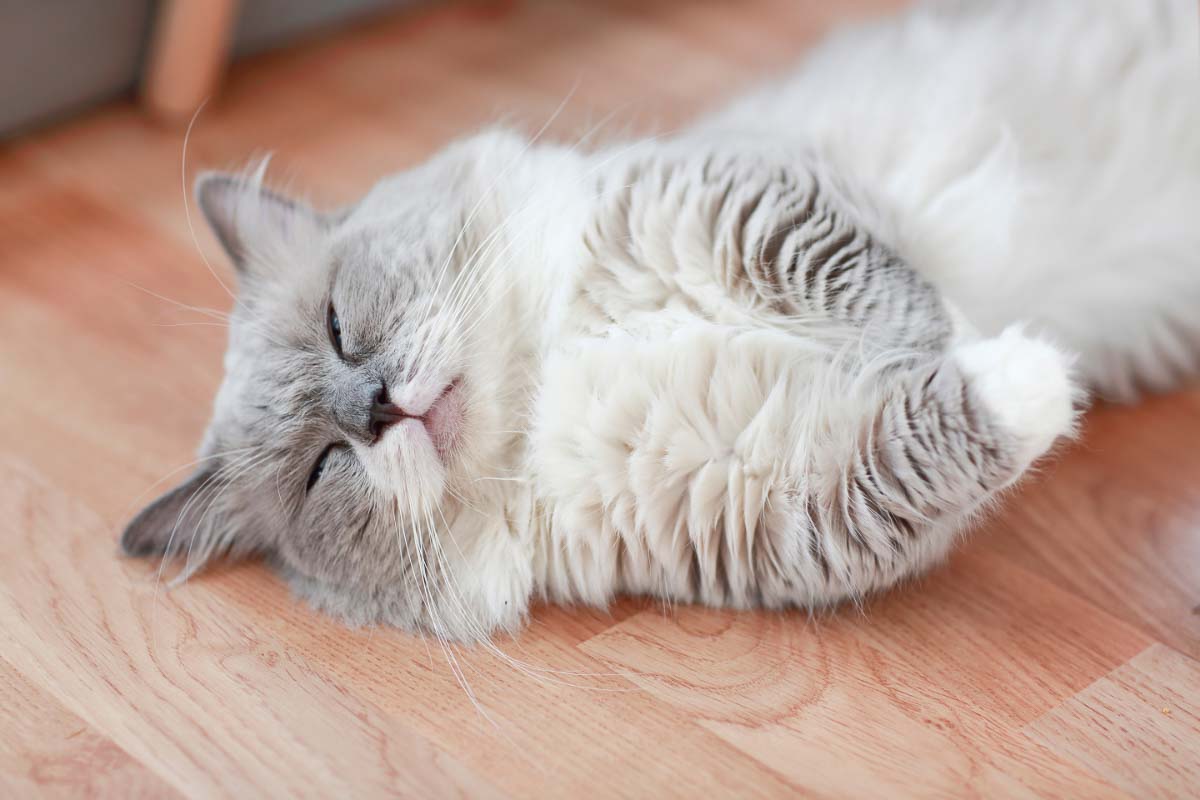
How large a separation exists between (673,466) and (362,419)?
1.30 ft

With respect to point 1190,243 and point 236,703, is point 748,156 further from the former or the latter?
point 236,703

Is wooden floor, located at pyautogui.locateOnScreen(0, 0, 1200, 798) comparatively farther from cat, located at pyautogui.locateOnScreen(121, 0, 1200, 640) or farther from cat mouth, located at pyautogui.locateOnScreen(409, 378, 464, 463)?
cat mouth, located at pyautogui.locateOnScreen(409, 378, 464, 463)

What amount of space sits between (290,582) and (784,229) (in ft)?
2.69

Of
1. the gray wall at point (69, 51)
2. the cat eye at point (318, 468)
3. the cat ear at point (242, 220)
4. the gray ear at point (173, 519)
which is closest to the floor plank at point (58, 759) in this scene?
the gray ear at point (173, 519)

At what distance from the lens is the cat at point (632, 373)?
4.49 ft

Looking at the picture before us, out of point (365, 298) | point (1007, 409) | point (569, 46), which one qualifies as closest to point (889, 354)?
point (1007, 409)

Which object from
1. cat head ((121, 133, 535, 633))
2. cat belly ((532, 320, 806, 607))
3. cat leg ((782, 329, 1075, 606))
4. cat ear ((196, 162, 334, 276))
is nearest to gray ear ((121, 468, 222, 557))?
cat head ((121, 133, 535, 633))

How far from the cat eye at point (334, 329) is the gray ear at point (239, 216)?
0.22m

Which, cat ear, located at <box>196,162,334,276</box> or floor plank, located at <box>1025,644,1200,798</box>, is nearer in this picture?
floor plank, located at <box>1025,644,1200,798</box>

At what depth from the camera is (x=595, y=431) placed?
1444mm

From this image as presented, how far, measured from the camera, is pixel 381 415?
1.45 metres

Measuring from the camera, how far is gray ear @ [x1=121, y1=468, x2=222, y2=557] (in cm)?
155

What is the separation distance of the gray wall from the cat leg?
1930mm

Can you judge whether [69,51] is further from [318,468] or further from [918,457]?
[918,457]
